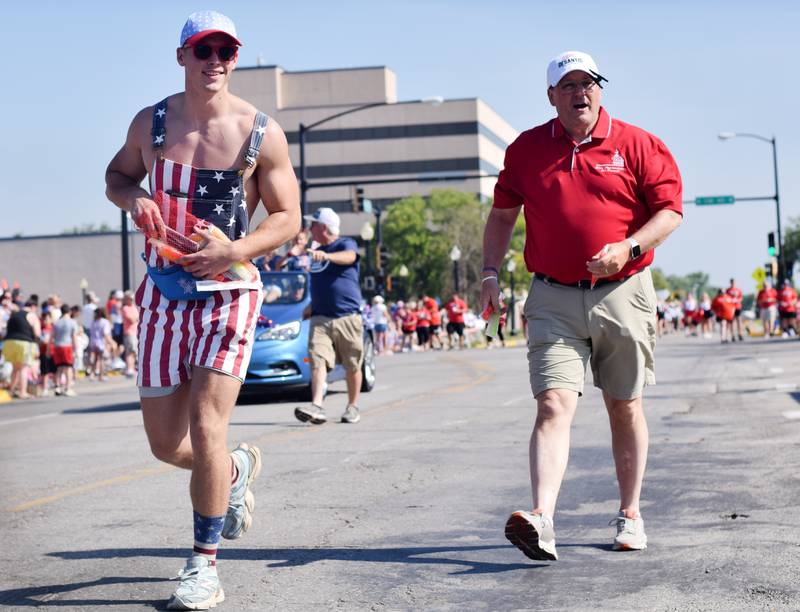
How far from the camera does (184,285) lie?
4.88m

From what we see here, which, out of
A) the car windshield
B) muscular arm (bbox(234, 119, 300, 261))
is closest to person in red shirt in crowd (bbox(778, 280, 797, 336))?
the car windshield

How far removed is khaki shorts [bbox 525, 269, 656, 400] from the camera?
5551 millimetres

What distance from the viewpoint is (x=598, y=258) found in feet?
17.4

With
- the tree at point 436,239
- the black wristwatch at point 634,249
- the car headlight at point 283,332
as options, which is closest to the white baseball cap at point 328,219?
the car headlight at point 283,332

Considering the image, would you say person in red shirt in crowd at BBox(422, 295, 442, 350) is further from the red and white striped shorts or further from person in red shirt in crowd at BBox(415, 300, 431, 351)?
the red and white striped shorts

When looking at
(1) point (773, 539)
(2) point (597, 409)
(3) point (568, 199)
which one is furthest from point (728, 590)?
(2) point (597, 409)

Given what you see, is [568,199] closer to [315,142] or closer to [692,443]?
[692,443]

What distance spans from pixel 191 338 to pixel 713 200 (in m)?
56.0

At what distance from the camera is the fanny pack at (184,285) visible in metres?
4.86

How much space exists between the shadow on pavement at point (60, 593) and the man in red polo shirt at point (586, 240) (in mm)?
1686

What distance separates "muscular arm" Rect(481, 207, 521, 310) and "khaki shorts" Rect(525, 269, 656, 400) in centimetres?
19

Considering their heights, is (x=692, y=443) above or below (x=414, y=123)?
below

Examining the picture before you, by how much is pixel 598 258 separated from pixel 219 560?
2.10 metres

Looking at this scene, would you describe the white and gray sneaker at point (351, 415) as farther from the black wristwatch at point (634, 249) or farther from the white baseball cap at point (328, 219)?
the black wristwatch at point (634, 249)
